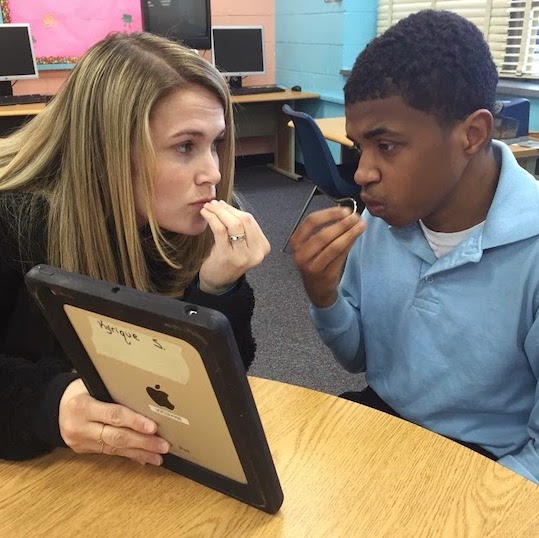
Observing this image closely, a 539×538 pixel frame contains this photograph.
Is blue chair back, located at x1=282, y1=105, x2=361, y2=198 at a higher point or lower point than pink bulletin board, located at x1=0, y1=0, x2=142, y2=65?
lower

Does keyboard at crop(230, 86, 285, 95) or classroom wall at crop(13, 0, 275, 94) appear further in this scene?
classroom wall at crop(13, 0, 275, 94)

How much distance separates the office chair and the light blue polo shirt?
1.77m

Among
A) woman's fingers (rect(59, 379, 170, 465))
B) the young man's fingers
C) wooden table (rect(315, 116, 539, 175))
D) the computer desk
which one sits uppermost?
the young man's fingers

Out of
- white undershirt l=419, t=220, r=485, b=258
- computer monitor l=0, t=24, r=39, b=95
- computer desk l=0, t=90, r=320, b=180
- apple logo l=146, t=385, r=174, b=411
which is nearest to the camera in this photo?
apple logo l=146, t=385, r=174, b=411

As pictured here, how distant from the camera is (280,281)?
309 centimetres

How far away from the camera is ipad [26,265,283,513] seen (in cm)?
50

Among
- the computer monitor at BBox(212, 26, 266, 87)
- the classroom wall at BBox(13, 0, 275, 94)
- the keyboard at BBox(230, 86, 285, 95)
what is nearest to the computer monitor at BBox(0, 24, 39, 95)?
the classroom wall at BBox(13, 0, 275, 94)

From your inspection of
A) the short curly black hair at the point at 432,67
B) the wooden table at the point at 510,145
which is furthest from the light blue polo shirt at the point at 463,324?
the wooden table at the point at 510,145

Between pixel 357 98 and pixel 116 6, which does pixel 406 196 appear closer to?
pixel 357 98

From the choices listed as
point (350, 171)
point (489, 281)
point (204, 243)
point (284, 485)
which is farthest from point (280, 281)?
point (284, 485)

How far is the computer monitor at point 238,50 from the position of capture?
187 inches

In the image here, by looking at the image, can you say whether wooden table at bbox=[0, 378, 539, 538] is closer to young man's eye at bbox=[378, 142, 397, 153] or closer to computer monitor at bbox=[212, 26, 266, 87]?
young man's eye at bbox=[378, 142, 397, 153]

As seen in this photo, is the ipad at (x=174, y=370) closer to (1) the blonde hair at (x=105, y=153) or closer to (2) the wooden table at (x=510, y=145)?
(1) the blonde hair at (x=105, y=153)

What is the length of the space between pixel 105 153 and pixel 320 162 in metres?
2.02
